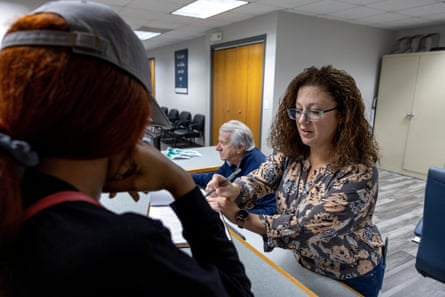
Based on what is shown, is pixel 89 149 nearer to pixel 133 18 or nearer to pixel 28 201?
pixel 28 201

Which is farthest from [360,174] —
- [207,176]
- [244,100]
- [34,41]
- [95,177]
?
[244,100]

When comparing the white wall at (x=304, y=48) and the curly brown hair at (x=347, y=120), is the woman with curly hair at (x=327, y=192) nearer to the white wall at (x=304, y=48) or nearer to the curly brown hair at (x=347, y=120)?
the curly brown hair at (x=347, y=120)

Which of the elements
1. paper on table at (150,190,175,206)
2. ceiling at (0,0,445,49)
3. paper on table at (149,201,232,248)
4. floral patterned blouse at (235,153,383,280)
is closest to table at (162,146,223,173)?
paper on table at (150,190,175,206)

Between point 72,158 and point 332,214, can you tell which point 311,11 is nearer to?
point 332,214

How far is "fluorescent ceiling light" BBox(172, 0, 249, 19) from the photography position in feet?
12.9

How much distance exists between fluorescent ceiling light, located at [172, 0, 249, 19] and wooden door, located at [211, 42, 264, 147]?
807 millimetres

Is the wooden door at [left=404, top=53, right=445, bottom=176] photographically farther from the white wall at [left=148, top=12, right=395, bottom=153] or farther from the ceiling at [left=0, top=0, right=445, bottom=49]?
the white wall at [left=148, top=12, right=395, bottom=153]

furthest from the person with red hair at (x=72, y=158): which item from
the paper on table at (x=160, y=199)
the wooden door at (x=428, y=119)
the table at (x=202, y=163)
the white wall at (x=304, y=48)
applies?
the wooden door at (x=428, y=119)

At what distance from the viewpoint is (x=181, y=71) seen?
7.33 metres

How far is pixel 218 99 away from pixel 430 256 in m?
4.74

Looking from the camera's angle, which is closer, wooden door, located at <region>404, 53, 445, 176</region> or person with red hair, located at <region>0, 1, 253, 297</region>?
person with red hair, located at <region>0, 1, 253, 297</region>

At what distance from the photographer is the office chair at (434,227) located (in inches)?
60.6

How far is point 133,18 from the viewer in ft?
15.5

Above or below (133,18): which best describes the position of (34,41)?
below
